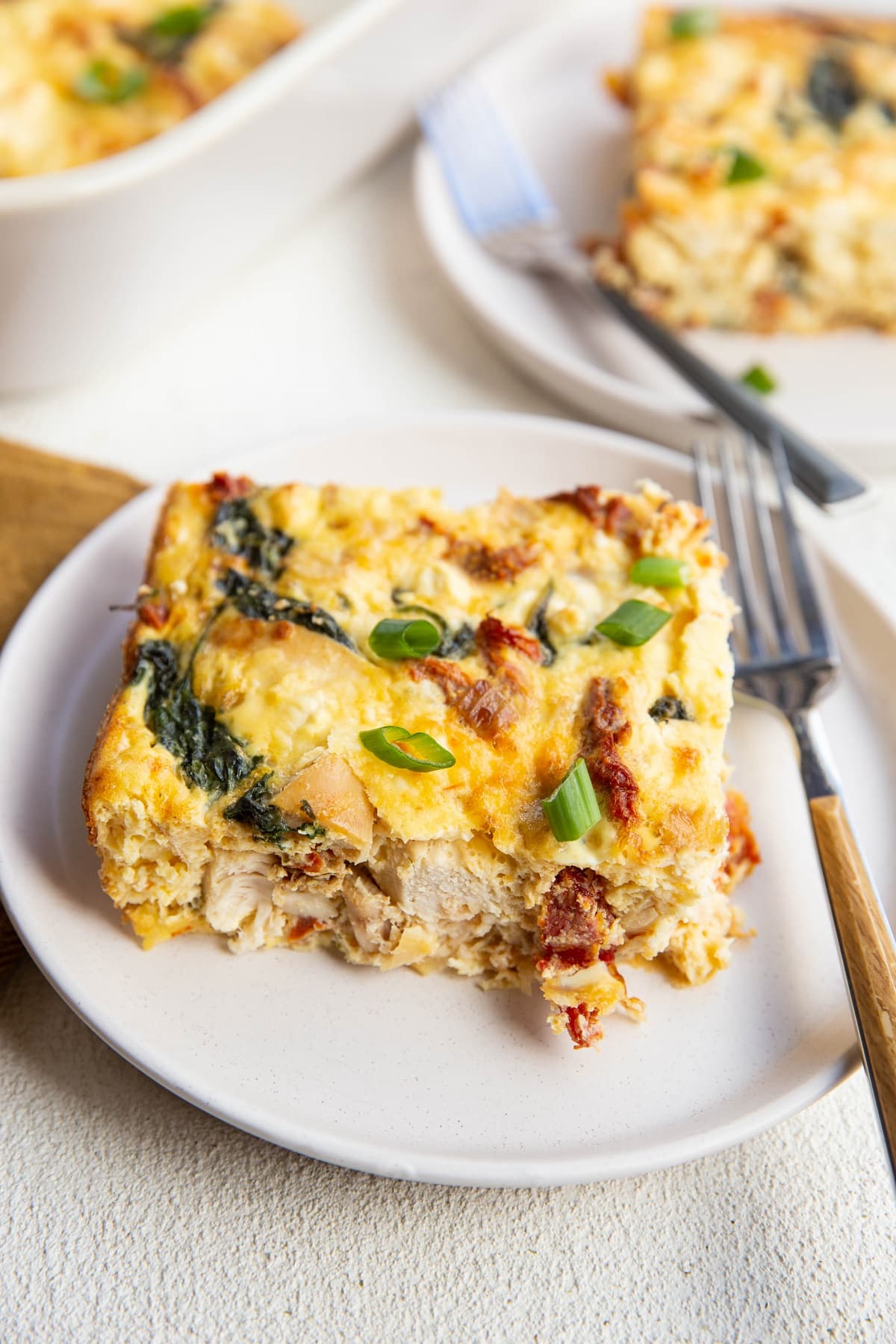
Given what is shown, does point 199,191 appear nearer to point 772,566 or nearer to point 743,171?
→ point 743,171

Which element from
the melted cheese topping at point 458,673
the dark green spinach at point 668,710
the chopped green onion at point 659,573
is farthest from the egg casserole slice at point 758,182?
the dark green spinach at point 668,710

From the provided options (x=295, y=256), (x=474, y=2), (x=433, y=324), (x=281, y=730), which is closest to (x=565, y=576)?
(x=281, y=730)

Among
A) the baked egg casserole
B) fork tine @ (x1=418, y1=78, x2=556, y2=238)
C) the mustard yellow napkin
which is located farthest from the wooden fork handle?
the baked egg casserole

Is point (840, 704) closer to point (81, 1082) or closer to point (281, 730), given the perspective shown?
point (281, 730)

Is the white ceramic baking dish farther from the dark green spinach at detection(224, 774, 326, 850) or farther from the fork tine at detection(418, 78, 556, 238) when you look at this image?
the dark green spinach at detection(224, 774, 326, 850)

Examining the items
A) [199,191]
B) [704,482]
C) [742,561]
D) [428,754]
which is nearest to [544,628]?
[428,754]

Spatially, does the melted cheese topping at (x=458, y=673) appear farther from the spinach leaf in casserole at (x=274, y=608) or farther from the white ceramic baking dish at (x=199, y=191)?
the white ceramic baking dish at (x=199, y=191)
